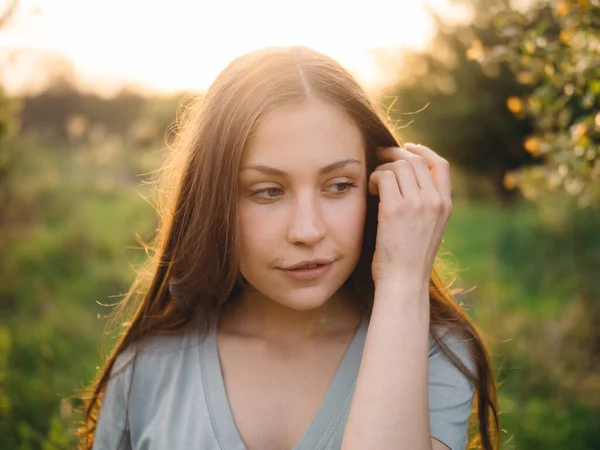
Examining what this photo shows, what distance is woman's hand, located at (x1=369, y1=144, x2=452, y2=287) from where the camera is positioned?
1775 millimetres

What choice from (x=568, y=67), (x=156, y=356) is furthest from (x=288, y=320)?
(x=568, y=67)

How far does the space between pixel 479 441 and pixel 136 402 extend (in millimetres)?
1276

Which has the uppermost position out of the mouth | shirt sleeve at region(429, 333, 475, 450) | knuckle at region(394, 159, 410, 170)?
knuckle at region(394, 159, 410, 170)

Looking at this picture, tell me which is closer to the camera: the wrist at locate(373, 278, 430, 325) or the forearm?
the forearm

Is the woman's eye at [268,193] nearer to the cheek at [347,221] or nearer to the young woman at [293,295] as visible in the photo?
the young woman at [293,295]

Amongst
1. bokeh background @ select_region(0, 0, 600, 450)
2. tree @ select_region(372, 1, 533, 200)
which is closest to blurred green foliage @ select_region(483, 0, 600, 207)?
bokeh background @ select_region(0, 0, 600, 450)

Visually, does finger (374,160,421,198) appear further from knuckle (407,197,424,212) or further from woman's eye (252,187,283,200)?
woman's eye (252,187,283,200)

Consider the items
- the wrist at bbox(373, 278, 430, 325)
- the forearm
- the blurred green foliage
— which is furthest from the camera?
the blurred green foliage

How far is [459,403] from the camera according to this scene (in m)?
1.86

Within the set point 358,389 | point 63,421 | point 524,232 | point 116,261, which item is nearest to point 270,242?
point 358,389

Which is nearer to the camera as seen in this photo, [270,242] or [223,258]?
[270,242]

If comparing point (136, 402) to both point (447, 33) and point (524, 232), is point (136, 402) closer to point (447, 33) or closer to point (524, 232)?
point (524, 232)

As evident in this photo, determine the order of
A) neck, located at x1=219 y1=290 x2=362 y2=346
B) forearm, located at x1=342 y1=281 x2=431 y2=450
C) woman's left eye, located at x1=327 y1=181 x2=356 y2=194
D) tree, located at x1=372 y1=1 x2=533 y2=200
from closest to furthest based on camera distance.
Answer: forearm, located at x1=342 y1=281 x2=431 y2=450
woman's left eye, located at x1=327 y1=181 x2=356 y2=194
neck, located at x1=219 y1=290 x2=362 y2=346
tree, located at x1=372 y1=1 x2=533 y2=200

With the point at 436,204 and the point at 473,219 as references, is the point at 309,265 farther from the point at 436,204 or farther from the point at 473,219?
the point at 473,219
